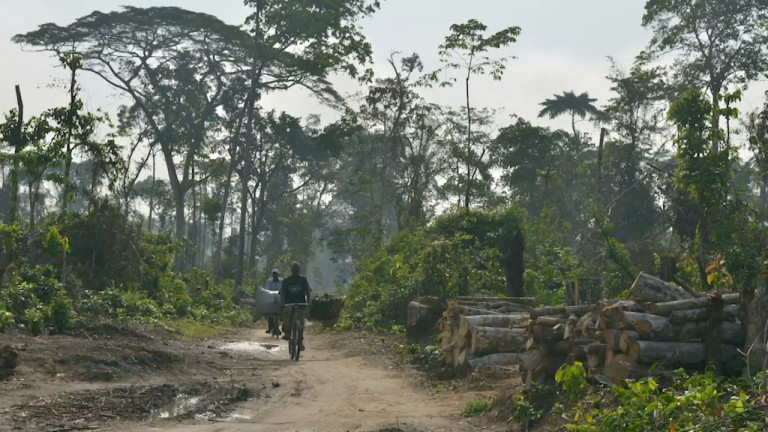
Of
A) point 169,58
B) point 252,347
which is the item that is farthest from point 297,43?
point 252,347

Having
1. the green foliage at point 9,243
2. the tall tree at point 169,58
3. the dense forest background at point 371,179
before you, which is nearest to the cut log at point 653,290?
the dense forest background at point 371,179

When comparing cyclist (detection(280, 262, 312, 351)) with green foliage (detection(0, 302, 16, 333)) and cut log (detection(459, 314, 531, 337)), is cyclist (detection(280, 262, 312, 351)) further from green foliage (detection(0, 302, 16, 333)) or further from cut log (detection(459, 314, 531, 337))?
green foliage (detection(0, 302, 16, 333))

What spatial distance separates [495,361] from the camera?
12633 mm

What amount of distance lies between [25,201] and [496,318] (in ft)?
274

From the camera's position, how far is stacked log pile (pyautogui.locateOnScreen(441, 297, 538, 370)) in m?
12.7

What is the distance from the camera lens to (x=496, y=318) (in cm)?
1337

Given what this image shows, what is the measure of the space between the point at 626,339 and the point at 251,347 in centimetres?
1102

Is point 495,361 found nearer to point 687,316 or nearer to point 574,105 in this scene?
point 687,316

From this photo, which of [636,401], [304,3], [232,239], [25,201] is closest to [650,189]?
[304,3]

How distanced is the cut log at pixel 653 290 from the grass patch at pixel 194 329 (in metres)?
12.5

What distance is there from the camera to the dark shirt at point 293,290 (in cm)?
1595

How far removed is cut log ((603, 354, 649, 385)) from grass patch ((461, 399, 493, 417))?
5.67ft

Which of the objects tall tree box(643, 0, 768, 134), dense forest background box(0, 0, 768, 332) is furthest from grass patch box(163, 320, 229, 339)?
tall tree box(643, 0, 768, 134)

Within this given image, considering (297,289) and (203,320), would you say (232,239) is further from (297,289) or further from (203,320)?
(297,289)
